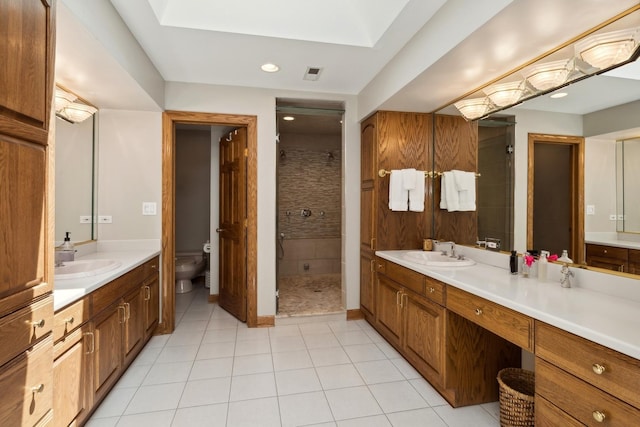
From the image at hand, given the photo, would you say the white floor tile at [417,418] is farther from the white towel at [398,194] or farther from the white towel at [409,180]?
the white towel at [409,180]

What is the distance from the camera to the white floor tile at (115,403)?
76.3 inches

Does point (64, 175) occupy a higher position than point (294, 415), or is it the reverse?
point (64, 175)

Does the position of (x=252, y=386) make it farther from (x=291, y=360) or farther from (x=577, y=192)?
(x=577, y=192)

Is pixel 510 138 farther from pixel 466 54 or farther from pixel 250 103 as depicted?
pixel 250 103

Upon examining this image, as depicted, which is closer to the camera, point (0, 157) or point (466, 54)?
point (0, 157)

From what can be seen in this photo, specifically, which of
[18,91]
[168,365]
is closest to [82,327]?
[168,365]

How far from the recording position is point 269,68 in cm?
284

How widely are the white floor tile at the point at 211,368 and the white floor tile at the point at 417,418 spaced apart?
3.94 feet

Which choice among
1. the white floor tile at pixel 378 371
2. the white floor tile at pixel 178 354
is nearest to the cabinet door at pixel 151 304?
the white floor tile at pixel 178 354

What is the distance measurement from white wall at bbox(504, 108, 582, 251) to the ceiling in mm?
247

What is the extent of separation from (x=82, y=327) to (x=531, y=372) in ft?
8.29

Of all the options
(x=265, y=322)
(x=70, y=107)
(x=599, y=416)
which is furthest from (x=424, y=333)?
(x=70, y=107)

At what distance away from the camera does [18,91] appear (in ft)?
3.50

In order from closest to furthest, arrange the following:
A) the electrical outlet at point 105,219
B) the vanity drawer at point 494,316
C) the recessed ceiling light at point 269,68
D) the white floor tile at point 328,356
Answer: the vanity drawer at point 494,316 → the white floor tile at point 328,356 → the recessed ceiling light at point 269,68 → the electrical outlet at point 105,219
